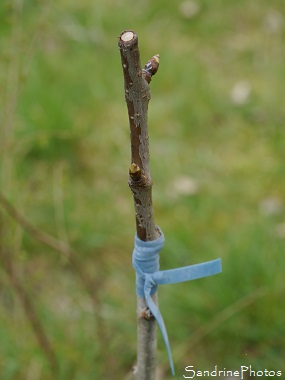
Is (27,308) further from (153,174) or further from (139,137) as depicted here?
(153,174)

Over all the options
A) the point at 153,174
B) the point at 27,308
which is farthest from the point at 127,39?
the point at 153,174

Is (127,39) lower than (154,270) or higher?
higher

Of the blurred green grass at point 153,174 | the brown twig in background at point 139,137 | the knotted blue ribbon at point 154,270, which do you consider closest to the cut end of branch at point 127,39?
the brown twig in background at point 139,137

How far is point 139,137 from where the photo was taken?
76 cm

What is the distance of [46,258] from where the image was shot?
6.39 ft

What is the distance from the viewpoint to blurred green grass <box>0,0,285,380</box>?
5.22 feet

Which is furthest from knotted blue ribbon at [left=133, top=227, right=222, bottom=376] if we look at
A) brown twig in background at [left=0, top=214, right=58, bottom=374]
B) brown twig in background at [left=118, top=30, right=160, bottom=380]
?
brown twig in background at [left=0, top=214, right=58, bottom=374]

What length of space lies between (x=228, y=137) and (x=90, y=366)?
123cm

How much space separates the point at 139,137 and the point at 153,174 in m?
1.47

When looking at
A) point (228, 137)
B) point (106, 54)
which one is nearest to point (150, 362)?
point (228, 137)

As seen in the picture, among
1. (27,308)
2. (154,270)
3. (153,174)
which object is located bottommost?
(154,270)

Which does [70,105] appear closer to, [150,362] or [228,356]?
[228,356]

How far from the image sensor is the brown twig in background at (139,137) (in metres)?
0.69

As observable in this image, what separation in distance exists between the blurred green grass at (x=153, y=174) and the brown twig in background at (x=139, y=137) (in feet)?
2.03
